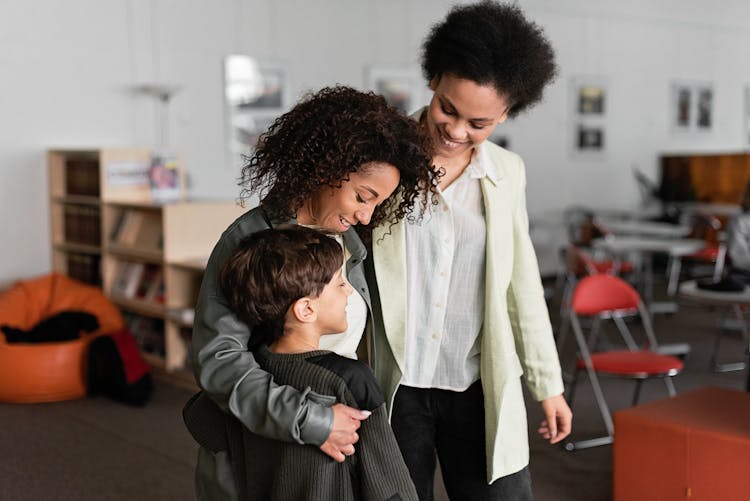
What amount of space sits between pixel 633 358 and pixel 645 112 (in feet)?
26.1

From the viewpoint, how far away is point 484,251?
2.17 m

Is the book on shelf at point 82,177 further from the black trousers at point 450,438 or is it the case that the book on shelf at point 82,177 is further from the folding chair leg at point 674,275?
the folding chair leg at point 674,275

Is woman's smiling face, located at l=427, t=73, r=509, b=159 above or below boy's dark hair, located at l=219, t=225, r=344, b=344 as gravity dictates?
above

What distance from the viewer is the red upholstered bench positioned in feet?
11.4

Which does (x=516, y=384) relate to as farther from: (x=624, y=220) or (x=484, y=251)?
(x=624, y=220)

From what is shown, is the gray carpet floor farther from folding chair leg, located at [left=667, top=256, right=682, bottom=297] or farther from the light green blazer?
folding chair leg, located at [left=667, top=256, right=682, bottom=297]

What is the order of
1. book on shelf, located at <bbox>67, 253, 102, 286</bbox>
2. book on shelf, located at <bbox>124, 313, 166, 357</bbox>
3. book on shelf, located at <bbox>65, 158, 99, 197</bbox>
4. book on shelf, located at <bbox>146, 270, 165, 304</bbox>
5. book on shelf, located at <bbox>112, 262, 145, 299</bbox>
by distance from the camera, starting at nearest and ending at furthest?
1. book on shelf, located at <bbox>146, 270, 165, 304</bbox>
2. book on shelf, located at <bbox>124, 313, 166, 357</bbox>
3. book on shelf, located at <bbox>112, 262, 145, 299</bbox>
4. book on shelf, located at <bbox>65, 158, 99, 197</bbox>
5. book on shelf, located at <bbox>67, 253, 102, 286</bbox>

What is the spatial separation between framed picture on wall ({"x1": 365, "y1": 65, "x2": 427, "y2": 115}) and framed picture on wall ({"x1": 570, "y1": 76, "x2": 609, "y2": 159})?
7.75 ft

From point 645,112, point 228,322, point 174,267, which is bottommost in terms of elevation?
point 174,267

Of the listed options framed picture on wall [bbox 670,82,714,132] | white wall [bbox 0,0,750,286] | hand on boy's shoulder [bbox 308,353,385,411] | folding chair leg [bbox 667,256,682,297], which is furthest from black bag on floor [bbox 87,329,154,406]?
framed picture on wall [bbox 670,82,714,132]

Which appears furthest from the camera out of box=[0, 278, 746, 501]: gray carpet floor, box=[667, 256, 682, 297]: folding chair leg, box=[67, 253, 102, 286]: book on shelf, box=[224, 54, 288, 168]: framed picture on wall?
box=[667, 256, 682, 297]: folding chair leg

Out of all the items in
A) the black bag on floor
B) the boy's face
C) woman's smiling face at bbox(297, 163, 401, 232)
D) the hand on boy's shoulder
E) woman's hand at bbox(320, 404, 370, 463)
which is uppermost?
woman's smiling face at bbox(297, 163, 401, 232)

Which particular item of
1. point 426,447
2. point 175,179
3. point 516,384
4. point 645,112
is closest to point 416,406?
point 426,447

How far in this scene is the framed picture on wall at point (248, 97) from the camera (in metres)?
8.50
